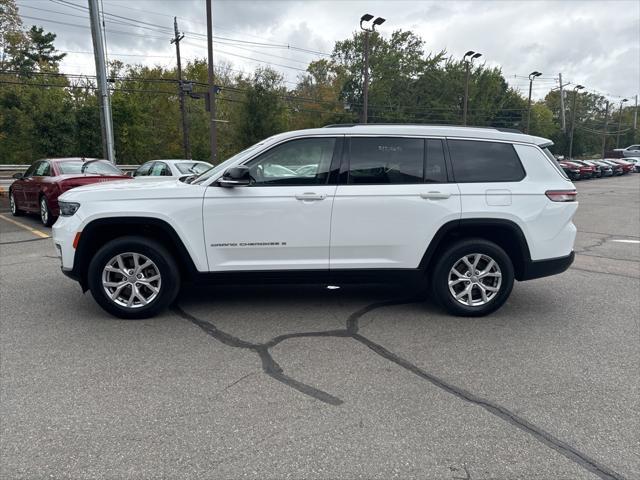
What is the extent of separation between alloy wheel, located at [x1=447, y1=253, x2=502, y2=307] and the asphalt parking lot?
0.25 metres

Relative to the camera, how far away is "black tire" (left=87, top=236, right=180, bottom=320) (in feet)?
14.8

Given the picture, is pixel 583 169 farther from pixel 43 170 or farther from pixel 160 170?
pixel 43 170

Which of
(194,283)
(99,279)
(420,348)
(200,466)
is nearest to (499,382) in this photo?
(420,348)

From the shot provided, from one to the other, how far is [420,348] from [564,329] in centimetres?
162

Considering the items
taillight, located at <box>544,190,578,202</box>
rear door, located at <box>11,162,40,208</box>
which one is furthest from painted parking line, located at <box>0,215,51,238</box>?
taillight, located at <box>544,190,578,202</box>

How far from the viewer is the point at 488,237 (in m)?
4.90

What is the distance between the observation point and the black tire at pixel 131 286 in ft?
14.8

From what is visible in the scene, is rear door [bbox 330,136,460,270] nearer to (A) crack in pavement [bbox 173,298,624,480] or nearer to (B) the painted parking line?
(A) crack in pavement [bbox 173,298,624,480]

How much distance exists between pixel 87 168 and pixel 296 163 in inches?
308

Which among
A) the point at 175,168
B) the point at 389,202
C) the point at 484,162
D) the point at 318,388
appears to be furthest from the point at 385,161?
the point at 175,168

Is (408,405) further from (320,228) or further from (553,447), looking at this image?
(320,228)

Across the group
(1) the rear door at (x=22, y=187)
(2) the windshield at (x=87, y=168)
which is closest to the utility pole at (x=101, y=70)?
(1) the rear door at (x=22, y=187)

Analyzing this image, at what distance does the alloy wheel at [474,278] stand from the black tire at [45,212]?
9188mm

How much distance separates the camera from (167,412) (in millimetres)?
2990
